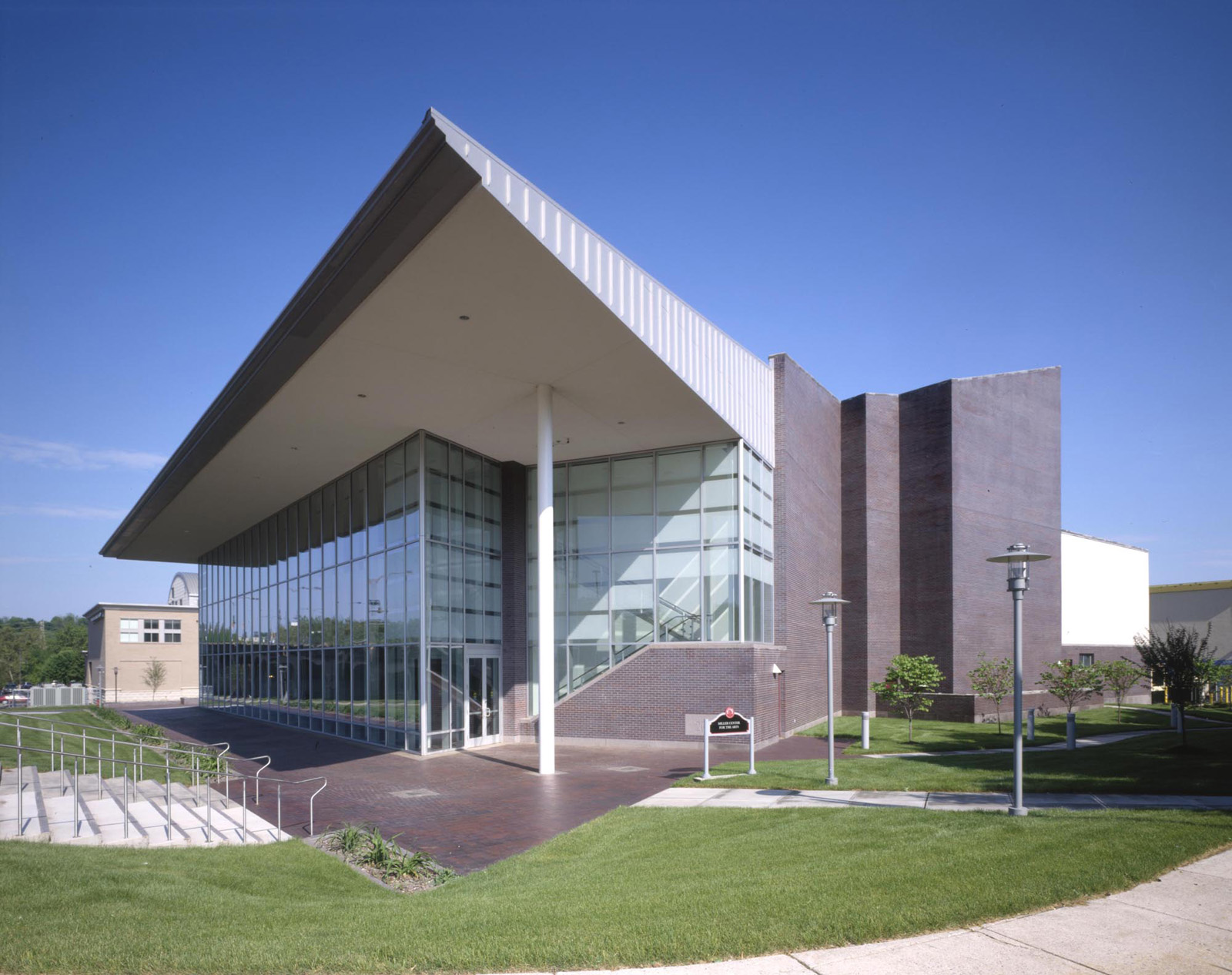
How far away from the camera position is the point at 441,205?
11.8 metres

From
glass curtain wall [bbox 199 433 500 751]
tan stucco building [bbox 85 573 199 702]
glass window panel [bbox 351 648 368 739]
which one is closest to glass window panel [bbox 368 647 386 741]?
glass curtain wall [bbox 199 433 500 751]

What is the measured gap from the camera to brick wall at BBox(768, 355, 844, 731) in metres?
25.4

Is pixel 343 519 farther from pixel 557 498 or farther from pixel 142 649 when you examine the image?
pixel 142 649

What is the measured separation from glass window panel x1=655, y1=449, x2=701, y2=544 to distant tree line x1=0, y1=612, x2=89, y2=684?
279 feet

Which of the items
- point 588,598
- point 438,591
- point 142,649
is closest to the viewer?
point 438,591

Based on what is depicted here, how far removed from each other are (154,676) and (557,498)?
181ft

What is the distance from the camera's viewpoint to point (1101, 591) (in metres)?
41.2

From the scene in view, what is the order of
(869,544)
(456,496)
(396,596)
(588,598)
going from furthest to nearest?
(869,544) → (588,598) → (456,496) → (396,596)

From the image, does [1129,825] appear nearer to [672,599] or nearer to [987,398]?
[672,599]

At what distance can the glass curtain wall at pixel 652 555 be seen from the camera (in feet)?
75.9

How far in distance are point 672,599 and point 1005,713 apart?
1572 centimetres

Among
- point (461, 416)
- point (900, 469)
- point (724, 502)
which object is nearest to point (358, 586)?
point (461, 416)

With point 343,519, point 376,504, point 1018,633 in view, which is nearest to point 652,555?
point 376,504

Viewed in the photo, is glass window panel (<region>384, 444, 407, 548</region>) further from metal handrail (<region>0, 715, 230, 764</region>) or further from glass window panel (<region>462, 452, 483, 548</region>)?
metal handrail (<region>0, 715, 230, 764</region>)
